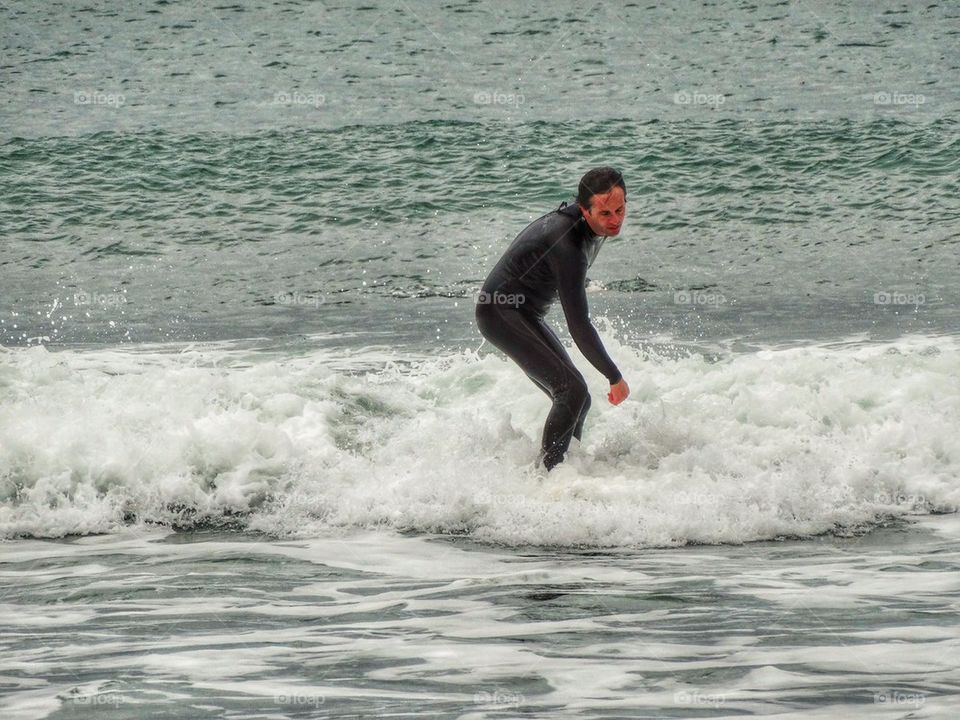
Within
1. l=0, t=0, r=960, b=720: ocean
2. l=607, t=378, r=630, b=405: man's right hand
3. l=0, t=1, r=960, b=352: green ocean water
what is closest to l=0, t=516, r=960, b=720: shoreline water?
l=0, t=0, r=960, b=720: ocean

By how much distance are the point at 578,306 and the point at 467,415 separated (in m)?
2.10

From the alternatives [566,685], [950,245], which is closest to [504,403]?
[566,685]

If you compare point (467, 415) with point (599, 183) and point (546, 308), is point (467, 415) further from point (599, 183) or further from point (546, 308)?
point (599, 183)

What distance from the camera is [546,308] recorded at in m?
7.68

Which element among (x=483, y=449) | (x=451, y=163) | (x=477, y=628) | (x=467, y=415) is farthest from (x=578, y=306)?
(x=451, y=163)

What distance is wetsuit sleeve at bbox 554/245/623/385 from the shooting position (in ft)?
23.6

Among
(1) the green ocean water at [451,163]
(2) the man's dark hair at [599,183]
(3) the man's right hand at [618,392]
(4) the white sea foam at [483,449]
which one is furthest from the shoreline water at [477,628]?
(1) the green ocean water at [451,163]

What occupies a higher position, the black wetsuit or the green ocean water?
the black wetsuit

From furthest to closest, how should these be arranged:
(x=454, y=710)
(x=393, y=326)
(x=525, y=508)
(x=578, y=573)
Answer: (x=393, y=326)
(x=525, y=508)
(x=578, y=573)
(x=454, y=710)

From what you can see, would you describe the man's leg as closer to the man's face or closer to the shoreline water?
the man's face

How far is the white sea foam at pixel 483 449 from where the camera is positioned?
292 inches

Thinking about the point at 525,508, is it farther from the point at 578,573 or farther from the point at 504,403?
the point at 504,403

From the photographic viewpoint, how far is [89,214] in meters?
19.4

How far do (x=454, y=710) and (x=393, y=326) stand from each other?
8.86m
